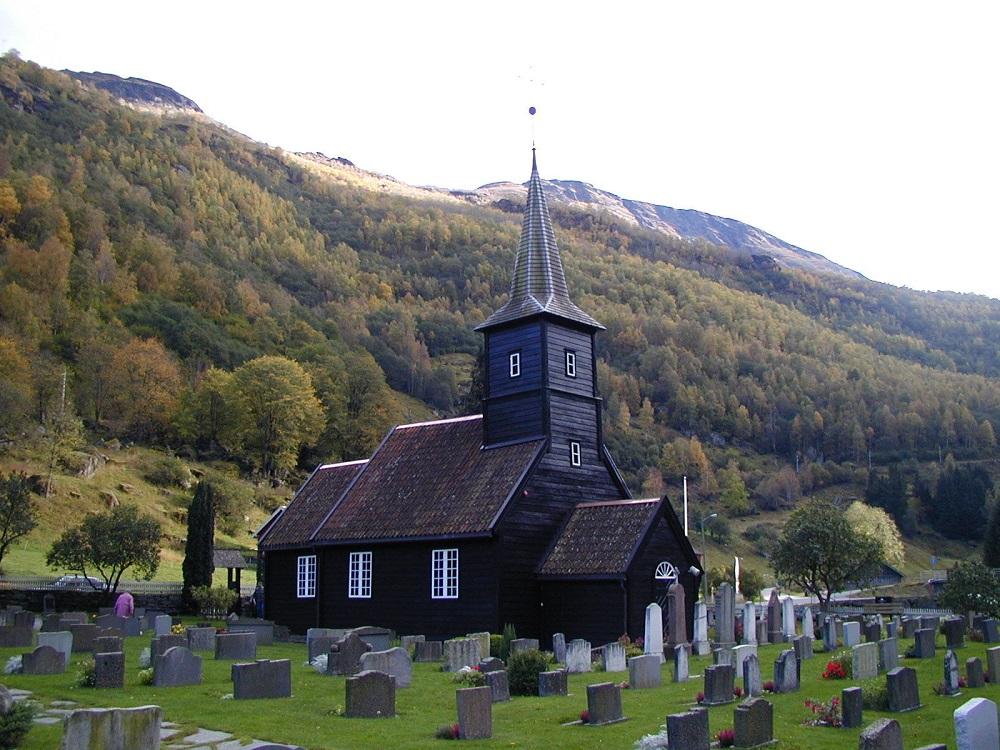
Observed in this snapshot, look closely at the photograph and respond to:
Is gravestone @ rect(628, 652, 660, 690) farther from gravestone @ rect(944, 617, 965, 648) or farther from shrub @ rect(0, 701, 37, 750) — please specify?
shrub @ rect(0, 701, 37, 750)

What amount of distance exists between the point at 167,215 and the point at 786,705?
160522mm

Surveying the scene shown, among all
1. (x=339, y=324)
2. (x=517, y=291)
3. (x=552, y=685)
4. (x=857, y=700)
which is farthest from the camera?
(x=339, y=324)

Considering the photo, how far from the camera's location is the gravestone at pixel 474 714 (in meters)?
14.2

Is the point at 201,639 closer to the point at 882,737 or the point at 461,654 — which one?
the point at 461,654

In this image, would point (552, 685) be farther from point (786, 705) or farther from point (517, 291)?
point (517, 291)

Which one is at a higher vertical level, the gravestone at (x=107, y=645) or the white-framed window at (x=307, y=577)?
the white-framed window at (x=307, y=577)

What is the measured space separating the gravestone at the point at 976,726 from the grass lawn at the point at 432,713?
365 centimetres

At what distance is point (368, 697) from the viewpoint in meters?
16.0

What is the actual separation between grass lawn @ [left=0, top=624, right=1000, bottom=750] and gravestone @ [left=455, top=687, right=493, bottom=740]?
0.83ft

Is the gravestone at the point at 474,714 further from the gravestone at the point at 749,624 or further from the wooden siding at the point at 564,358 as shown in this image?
the wooden siding at the point at 564,358

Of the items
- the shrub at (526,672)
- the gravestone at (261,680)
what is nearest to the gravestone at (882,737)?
the shrub at (526,672)

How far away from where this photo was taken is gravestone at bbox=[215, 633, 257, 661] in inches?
964

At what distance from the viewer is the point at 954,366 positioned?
199 meters

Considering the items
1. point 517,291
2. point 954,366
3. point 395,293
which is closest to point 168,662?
point 517,291
